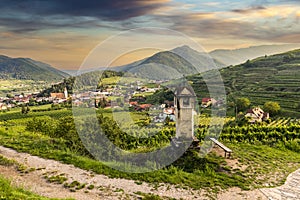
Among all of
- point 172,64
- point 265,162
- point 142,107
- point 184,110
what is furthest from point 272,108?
point 172,64

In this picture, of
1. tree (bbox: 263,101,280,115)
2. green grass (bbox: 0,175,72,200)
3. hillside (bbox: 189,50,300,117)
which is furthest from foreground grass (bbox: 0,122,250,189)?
tree (bbox: 263,101,280,115)

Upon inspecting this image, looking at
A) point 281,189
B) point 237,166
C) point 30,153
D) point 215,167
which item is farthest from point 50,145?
point 281,189

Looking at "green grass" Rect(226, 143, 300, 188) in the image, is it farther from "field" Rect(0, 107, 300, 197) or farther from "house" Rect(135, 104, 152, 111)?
"house" Rect(135, 104, 152, 111)

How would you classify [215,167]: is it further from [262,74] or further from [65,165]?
[262,74]

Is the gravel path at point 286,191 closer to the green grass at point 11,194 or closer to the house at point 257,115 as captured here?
the green grass at point 11,194

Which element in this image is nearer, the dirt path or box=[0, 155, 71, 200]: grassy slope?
box=[0, 155, 71, 200]: grassy slope

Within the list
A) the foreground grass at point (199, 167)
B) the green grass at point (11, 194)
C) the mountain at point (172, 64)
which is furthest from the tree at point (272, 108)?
the green grass at point (11, 194)

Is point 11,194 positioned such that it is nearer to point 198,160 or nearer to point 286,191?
point 198,160
